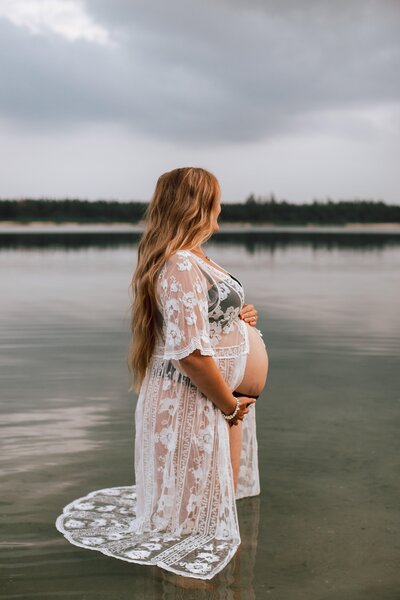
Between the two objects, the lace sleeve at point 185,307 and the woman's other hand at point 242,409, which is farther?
the woman's other hand at point 242,409

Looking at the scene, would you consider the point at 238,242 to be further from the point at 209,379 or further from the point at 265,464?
the point at 209,379

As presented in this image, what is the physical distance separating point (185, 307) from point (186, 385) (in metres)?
0.47

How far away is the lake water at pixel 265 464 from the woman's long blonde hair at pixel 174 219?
4.37 ft

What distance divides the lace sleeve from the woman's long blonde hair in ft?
0.29

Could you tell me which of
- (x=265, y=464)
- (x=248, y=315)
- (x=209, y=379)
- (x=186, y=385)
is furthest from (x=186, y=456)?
(x=265, y=464)

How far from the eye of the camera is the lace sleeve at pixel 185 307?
357cm

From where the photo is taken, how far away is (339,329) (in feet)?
43.5

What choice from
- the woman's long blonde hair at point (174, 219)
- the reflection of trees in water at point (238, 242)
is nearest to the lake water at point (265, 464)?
the woman's long blonde hair at point (174, 219)

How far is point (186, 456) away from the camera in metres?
3.87

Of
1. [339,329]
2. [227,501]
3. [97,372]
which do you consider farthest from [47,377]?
[339,329]

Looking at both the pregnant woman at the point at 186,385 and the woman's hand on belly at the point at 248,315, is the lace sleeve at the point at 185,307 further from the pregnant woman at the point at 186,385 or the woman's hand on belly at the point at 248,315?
the woman's hand on belly at the point at 248,315

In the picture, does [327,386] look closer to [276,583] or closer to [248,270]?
[276,583]

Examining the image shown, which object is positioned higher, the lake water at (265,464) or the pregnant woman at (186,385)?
the pregnant woman at (186,385)

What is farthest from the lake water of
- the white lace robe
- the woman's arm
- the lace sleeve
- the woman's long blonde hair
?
the woman's long blonde hair
